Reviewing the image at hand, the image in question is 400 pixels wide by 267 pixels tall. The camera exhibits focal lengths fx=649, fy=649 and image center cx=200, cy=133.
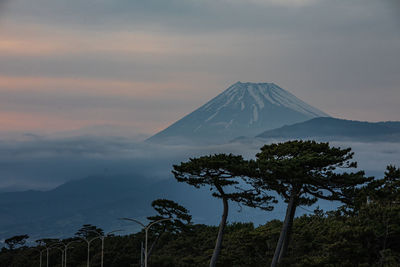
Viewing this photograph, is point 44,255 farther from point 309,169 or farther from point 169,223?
point 309,169

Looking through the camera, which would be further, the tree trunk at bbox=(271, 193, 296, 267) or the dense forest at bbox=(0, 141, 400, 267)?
the tree trunk at bbox=(271, 193, 296, 267)

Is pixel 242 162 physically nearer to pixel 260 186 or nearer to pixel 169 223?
pixel 260 186

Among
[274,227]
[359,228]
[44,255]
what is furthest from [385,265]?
[44,255]

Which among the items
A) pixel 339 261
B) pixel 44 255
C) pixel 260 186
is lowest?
pixel 44 255

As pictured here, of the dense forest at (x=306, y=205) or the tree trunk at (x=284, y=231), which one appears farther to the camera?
the tree trunk at (x=284, y=231)

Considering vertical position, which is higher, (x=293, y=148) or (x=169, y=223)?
(x=293, y=148)

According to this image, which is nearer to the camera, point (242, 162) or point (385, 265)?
point (385, 265)

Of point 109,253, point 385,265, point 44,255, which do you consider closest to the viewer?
point 385,265

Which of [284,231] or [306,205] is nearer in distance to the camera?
[284,231]

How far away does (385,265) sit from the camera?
133ft

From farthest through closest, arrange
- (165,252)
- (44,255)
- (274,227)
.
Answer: (44,255) → (165,252) → (274,227)

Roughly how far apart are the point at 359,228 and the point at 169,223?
24.6 meters

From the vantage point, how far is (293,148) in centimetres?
5041

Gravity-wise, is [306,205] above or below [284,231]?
above
